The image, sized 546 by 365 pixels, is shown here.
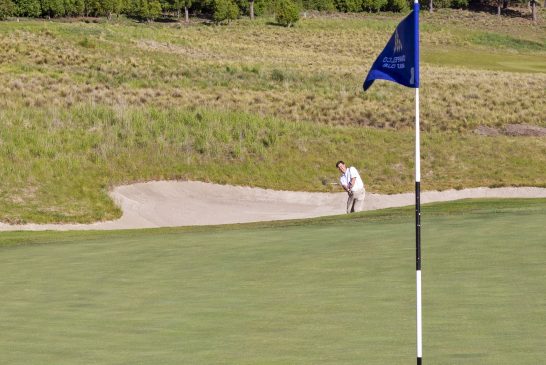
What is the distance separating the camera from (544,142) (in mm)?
41906

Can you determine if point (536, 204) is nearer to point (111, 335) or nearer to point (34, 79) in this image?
point (111, 335)

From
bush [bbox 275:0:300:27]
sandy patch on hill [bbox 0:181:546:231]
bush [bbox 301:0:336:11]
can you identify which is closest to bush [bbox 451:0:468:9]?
bush [bbox 301:0:336:11]

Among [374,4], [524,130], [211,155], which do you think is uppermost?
[374,4]

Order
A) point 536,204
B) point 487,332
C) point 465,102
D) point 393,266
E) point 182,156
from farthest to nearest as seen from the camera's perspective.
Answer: point 465,102 → point 182,156 → point 536,204 → point 393,266 → point 487,332

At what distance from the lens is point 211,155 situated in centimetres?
3741

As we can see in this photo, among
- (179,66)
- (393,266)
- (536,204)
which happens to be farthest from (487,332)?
(179,66)

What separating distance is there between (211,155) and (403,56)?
28.6 m

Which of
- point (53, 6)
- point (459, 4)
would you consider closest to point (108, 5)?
point (53, 6)

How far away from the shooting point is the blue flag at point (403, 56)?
862 centimetres

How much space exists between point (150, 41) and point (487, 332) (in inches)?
2927

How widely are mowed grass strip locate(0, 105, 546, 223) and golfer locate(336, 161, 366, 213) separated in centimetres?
686

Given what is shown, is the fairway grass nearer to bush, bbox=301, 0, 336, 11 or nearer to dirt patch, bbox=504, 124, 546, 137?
dirt patch, bbox=504, 124, 546, 137

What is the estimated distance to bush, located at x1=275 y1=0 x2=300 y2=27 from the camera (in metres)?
114

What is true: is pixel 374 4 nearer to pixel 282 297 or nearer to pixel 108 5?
pixel 108 5
